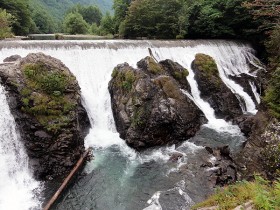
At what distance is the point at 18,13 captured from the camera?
42562mm

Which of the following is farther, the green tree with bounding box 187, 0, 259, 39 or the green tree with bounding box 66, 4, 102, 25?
the green tree with bounding box 66, 4, 102, 25

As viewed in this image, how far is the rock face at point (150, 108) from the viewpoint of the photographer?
1573cm

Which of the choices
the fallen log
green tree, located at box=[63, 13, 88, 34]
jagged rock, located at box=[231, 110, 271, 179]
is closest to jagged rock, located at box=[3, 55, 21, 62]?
the fallen log

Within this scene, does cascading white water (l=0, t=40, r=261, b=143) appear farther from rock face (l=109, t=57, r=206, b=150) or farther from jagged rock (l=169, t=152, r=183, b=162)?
jagged rock (l=169, t=152, r=183, b=162)

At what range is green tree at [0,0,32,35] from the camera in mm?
39688

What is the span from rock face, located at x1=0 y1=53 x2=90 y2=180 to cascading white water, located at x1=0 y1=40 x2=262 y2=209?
1652 millimetres

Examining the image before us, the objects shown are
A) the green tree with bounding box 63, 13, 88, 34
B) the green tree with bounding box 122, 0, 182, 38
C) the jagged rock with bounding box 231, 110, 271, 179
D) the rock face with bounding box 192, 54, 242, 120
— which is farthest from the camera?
the green tree with bounding box 63, 13, 88, 34

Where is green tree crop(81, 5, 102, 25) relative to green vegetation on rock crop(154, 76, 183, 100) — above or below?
above

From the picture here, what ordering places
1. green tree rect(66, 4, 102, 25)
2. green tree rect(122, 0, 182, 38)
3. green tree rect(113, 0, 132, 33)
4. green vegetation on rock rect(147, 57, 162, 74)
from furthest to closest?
green tree rect(66, 4, 102, 25)
green tree rect(113, 0, 132, 33)
green tree rect(122, 0, 182, 38)
green vegetation on rock rect(147, 57, 162, 74)

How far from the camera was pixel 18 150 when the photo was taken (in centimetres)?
1269

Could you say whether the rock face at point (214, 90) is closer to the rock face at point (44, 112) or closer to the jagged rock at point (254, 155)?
the jagged rock at point (254, 155)

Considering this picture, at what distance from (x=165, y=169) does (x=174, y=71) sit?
27.4 feet

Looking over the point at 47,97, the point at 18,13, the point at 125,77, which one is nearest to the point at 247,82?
the point at 125,77

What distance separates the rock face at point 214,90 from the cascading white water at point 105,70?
483 mm
